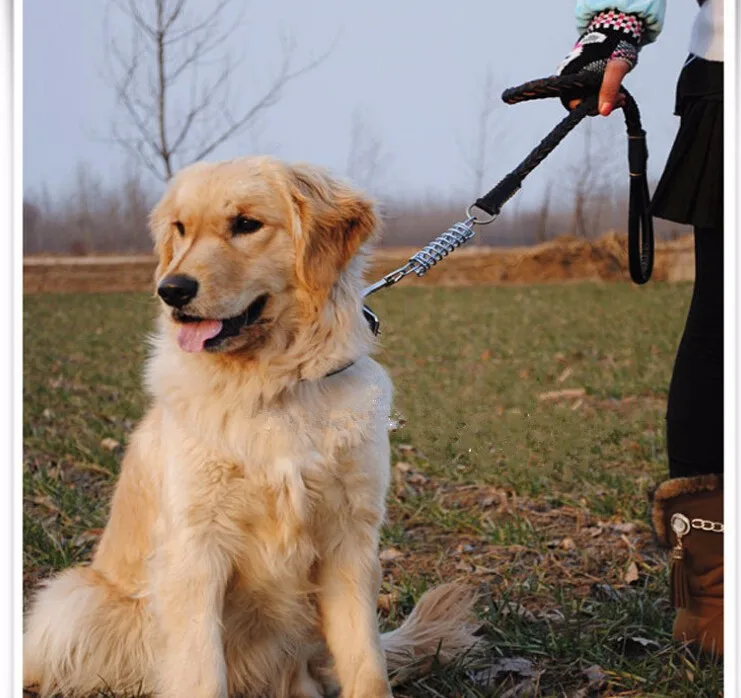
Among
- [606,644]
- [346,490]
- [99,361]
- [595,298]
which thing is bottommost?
[595,298]

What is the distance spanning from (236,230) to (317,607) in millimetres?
679

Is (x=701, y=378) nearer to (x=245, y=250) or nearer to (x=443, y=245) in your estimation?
(x=443, y=245)

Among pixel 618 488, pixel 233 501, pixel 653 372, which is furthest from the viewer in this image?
pixel 653 372

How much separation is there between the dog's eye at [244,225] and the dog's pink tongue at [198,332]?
15 cm

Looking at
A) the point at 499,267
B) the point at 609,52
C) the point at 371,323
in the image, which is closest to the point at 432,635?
the point at 371,323

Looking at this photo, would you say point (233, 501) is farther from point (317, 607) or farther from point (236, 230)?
point (236, 230)

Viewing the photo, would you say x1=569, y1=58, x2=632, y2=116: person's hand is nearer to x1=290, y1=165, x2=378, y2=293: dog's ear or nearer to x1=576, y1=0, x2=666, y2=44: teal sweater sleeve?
x1=576, y1=0, x2=666, y2=44: teal sweater sleeve

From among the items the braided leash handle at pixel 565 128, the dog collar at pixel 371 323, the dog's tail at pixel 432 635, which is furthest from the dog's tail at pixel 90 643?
the braided leash handle at pixel 565 128

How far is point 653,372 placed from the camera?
474cm

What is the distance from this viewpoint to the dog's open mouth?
1502 millimetres

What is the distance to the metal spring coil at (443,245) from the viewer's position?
1.70 meters

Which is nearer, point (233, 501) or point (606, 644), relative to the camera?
point (233, 501)

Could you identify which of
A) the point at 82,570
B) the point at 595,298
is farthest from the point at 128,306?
the point at 82,570

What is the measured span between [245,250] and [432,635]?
0.85m
